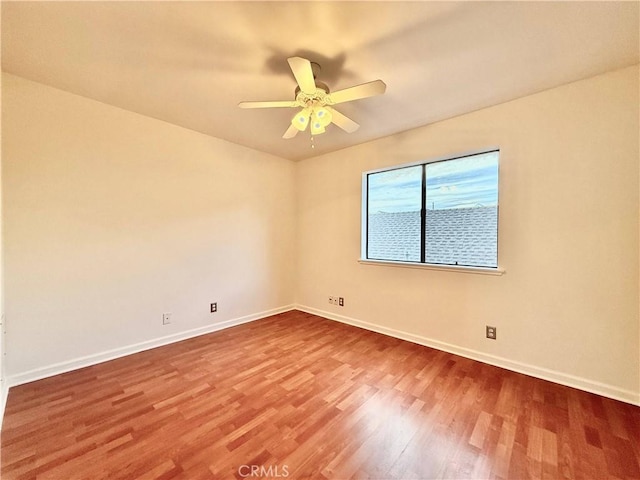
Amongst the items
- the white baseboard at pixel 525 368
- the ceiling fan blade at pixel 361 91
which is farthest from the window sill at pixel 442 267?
the ceiling fan blade at pixel 361 91

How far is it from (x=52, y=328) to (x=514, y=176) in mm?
4188

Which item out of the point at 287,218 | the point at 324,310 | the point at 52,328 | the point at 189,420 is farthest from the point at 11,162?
the point at 324,310

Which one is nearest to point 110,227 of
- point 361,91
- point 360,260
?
point 361,91

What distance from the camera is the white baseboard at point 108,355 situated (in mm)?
2035

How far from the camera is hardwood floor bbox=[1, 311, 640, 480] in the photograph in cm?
131

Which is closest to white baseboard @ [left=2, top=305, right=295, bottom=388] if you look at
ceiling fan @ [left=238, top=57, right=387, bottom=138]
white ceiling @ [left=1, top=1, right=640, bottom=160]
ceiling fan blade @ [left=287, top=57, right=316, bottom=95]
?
white ceiling @ [left=1, top=1, right=640, bottom=160]

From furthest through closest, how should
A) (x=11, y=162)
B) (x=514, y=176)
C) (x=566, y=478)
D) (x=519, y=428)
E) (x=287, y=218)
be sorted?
(x=287, y=218) < (x=514, y=176) < (x=11, y=162) < (x=519, y=428) < (x=566, y=478)

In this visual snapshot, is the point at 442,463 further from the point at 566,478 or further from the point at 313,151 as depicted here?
the point at 313,151

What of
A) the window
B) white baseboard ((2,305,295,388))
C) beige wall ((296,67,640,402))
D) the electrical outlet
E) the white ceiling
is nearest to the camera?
the white ceiling

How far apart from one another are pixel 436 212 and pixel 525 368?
1.63m

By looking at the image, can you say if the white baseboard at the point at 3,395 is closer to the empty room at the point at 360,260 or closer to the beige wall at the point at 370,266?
the empty room at the point at 360,260

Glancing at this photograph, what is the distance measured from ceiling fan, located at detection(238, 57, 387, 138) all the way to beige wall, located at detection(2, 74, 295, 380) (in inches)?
43.1

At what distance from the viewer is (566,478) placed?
1.25m

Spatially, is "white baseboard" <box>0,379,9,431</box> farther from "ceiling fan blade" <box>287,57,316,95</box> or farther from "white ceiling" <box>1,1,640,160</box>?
"ceiling fan blade" <box>287,57,316,95</box>
